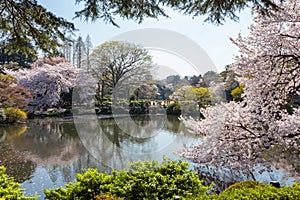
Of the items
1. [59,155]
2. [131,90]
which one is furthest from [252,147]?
[131,90]

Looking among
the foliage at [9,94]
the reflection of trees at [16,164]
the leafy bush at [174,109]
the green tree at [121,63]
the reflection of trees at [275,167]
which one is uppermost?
the green tree at [121,63]

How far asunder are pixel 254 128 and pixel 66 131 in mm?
8445

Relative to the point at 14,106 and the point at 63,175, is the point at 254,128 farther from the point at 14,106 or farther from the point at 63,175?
the point at 14,106

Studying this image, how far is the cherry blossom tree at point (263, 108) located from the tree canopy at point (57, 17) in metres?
1.53

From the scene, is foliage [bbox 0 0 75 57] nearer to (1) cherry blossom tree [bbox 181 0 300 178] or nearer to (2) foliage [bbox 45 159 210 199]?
(2) foliage [bbox 45 159 210 199]

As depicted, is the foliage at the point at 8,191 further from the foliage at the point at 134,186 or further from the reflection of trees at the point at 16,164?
the reflection of trees at the point at 16,164

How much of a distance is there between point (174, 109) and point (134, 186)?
1333 cm

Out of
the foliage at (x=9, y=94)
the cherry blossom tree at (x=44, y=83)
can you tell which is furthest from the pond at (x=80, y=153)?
the cherry blossom tree at (x=44, y=83)

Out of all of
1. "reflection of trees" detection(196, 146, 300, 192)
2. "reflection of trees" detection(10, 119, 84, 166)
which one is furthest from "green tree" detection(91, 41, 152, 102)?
"reflection of trees" detection(196, 146, 300, 192)

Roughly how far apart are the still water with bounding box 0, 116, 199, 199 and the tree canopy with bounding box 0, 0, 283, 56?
2405 millimetres

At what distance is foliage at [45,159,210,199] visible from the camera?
98.7 inches

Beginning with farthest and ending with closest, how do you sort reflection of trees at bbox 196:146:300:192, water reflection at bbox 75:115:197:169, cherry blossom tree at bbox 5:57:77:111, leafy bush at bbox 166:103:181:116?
1. leafy bush at bbox 166:103:181:116
2. cherry blossom tree at bbox 5:57:77:111
3. water reflection at bbox 75:115:197:169
4. reflection of trees at bbox 196:146:300:192

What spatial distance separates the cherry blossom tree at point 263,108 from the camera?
337cm

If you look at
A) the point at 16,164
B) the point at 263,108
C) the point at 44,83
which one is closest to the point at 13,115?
the point at 44,83
